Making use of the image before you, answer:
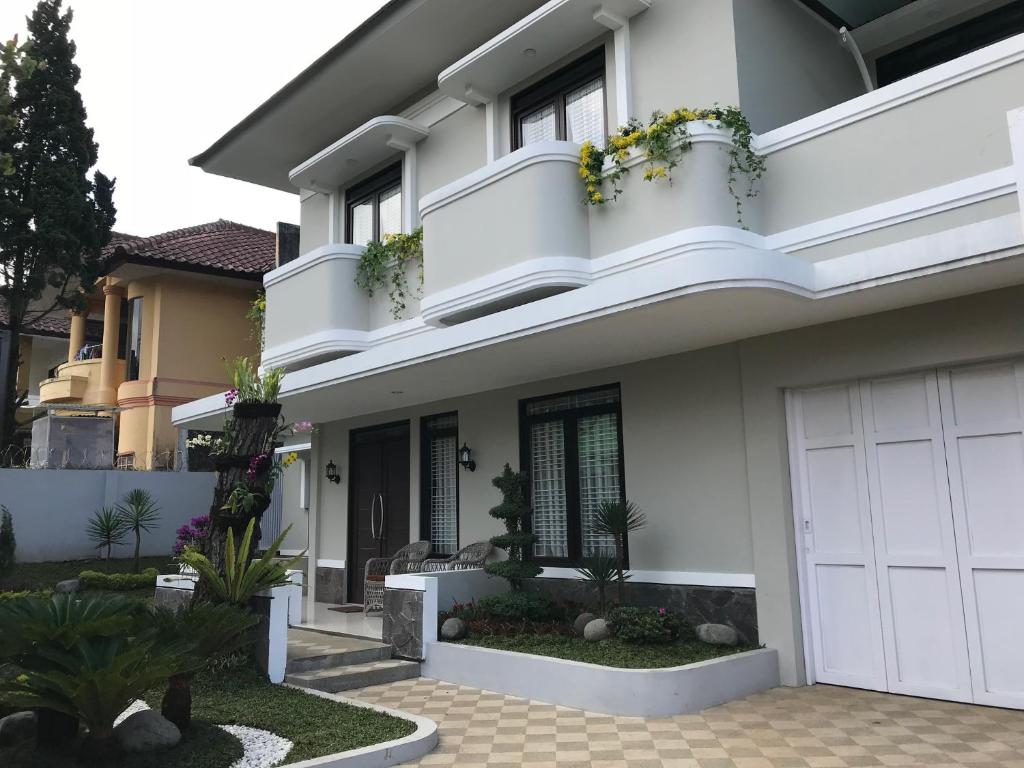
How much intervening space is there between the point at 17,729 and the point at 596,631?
443cm

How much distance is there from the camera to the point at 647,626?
22.9 feet

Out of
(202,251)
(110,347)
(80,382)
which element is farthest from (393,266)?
(80,382)

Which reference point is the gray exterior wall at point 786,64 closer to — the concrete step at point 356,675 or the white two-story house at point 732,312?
the white two-story house at point 732,312

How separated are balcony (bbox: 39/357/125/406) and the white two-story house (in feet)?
39.7

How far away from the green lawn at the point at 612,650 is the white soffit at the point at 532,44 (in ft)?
19.4

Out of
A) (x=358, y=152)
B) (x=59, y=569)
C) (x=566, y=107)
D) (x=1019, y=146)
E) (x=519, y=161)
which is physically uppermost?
(x=358, y=152)

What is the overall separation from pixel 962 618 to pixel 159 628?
5657 mm

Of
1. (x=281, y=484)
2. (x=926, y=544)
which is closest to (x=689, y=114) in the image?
(x=926, y=544)

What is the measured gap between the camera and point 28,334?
989 inches

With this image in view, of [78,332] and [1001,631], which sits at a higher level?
[78,332]

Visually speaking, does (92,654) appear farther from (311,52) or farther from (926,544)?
(311,52)

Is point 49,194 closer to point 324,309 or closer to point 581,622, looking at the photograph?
point 324,309

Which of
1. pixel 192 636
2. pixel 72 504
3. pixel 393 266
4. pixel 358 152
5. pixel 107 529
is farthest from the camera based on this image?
pixel 72 504

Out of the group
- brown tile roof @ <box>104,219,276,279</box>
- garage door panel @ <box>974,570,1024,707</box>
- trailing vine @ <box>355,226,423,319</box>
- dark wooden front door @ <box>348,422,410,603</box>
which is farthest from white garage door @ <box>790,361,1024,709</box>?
Answer: brown tile roof @ <box>104,219,276,279</box>
